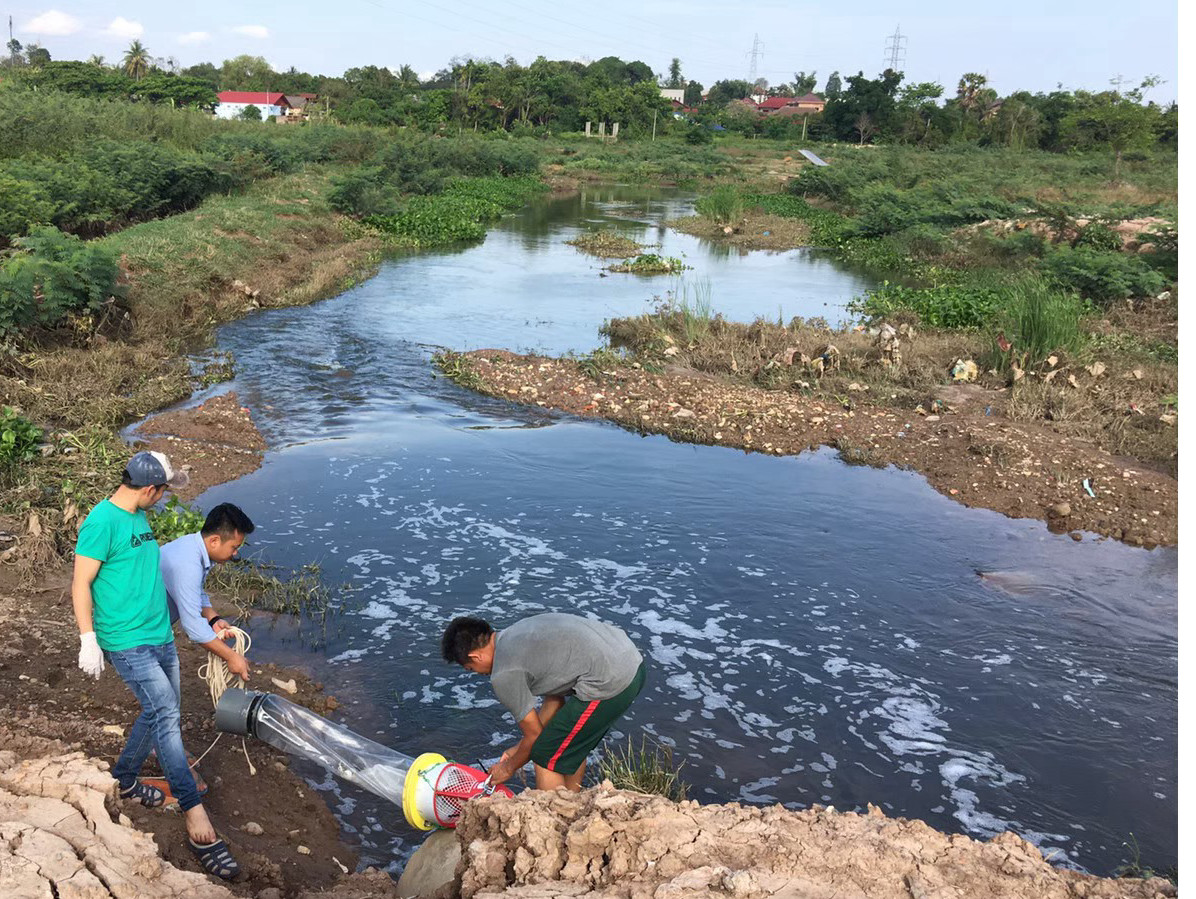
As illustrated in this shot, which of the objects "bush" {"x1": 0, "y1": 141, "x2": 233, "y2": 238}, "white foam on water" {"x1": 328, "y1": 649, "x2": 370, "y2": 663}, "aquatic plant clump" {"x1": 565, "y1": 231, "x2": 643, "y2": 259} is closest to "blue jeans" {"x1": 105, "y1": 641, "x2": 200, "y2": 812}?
"white foam on water" {"x1": 328, "y1": 649, "x2": 370, "y2": 663}

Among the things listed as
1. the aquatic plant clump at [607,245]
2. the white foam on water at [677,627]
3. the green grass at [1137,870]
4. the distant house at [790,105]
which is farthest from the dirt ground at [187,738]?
the distant house at [790,105]

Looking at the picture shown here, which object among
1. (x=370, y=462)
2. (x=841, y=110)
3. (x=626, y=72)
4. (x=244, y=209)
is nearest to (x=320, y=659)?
(x=370, y=462)

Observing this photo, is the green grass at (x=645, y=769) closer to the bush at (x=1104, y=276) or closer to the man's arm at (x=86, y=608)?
the man's arm at (x=86, y=608)

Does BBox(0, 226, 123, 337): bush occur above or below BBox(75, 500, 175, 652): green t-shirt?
above

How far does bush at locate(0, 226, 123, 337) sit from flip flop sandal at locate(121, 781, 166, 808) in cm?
892

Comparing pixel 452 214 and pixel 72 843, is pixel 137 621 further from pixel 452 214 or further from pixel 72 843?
pixel 452 214

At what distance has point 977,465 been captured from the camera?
10.0m

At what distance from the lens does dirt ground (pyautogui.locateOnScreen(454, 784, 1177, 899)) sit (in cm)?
311

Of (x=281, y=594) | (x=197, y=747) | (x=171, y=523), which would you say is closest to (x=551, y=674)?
(x=197, y=747)

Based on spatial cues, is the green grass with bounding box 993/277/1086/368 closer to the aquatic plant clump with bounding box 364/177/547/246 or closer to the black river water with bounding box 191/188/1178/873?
the black river water with bounding box 191/188/1178/873

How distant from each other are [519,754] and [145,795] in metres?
1.63

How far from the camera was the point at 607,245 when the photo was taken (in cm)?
2509

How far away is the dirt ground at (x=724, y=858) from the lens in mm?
3111

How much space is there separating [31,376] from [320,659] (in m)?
6.96
